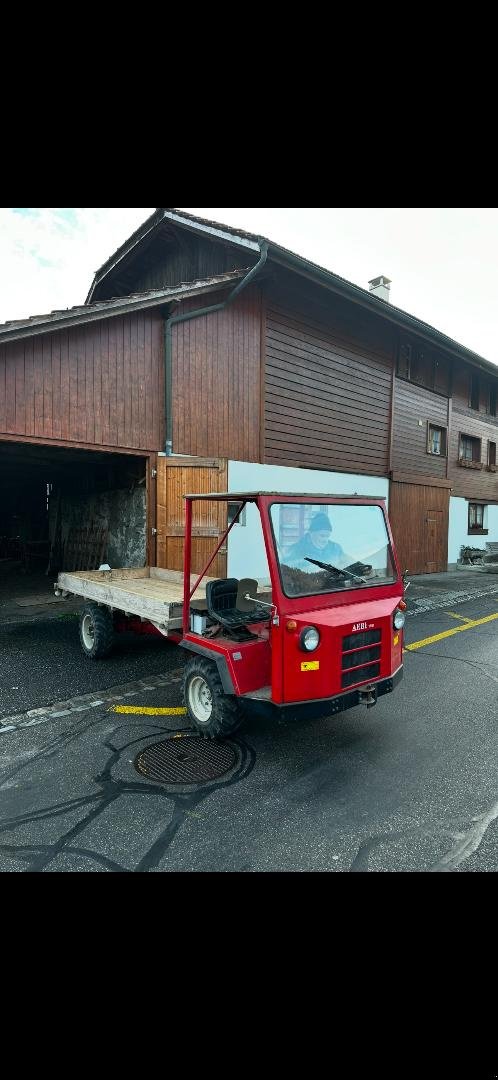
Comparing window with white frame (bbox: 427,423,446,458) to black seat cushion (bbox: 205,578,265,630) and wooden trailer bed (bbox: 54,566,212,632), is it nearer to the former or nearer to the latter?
wooden trailer bed (bbox: 54,566,212,632)

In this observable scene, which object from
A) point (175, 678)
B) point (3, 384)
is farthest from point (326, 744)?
point (3, 384)

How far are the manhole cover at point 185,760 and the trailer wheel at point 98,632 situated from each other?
2.49 meters

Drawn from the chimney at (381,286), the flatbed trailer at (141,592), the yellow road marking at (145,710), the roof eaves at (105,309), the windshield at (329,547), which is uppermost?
the chimney at (381,286)

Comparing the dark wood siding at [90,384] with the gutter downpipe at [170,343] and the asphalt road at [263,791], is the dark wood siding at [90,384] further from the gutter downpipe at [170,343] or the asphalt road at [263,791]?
the asphalt road at [263,791]

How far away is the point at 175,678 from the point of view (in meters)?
6.05

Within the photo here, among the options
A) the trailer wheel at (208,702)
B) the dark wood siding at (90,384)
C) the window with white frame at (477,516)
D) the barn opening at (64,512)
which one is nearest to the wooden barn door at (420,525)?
the window with white frame at (477,516)

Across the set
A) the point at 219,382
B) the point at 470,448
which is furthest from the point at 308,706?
the point at 470,448

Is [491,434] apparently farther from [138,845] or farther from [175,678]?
[138,845]

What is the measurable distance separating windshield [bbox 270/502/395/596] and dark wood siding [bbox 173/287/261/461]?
6226mm

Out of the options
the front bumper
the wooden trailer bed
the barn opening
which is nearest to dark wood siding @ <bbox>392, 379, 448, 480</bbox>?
the barn opening

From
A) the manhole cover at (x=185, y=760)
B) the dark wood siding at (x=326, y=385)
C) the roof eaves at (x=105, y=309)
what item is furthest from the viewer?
the dark wood siding at (x=326, y=385)

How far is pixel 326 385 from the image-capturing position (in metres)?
13.0

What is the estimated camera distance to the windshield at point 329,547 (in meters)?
3.96

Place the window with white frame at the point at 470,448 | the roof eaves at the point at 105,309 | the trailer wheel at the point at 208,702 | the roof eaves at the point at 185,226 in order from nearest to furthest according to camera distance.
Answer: the trailer wheel at the point at 208,702, the roof eaves at the point at 105,309, the roof eaves at the point at 185,226, the window with white frame at the point at 470,448
